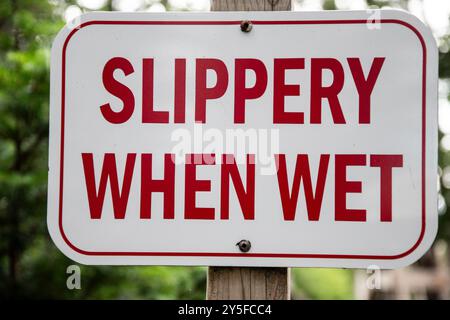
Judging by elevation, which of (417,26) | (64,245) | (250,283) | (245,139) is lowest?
(250,283)

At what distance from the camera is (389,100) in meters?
1.53

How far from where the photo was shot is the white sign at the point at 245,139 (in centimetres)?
150

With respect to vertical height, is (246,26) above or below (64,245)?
above

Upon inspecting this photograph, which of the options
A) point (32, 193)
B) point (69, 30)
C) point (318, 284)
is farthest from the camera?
point (318, 284)

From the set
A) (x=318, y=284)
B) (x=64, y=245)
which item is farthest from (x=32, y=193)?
(x=318, y=284)

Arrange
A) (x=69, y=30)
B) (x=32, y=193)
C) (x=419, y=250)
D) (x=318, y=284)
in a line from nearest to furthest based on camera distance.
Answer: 1. (x=419, y=250)
2. (x=69, y=30)
3. (x=32, y=193)
4. (x=318, y=284)

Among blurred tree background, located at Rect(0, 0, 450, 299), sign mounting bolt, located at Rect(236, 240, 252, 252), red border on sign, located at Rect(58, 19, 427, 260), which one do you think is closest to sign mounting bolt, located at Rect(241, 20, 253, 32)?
red border on sign, located at Rect(58, 19, 427, 260)

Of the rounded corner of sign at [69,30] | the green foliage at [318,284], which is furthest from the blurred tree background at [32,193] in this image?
the green foliage at [318,284]

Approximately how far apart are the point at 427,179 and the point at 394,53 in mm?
337

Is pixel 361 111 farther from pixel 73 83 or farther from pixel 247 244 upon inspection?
pixel 73 83

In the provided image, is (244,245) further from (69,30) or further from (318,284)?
(318,284)

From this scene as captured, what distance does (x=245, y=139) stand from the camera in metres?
1.53
